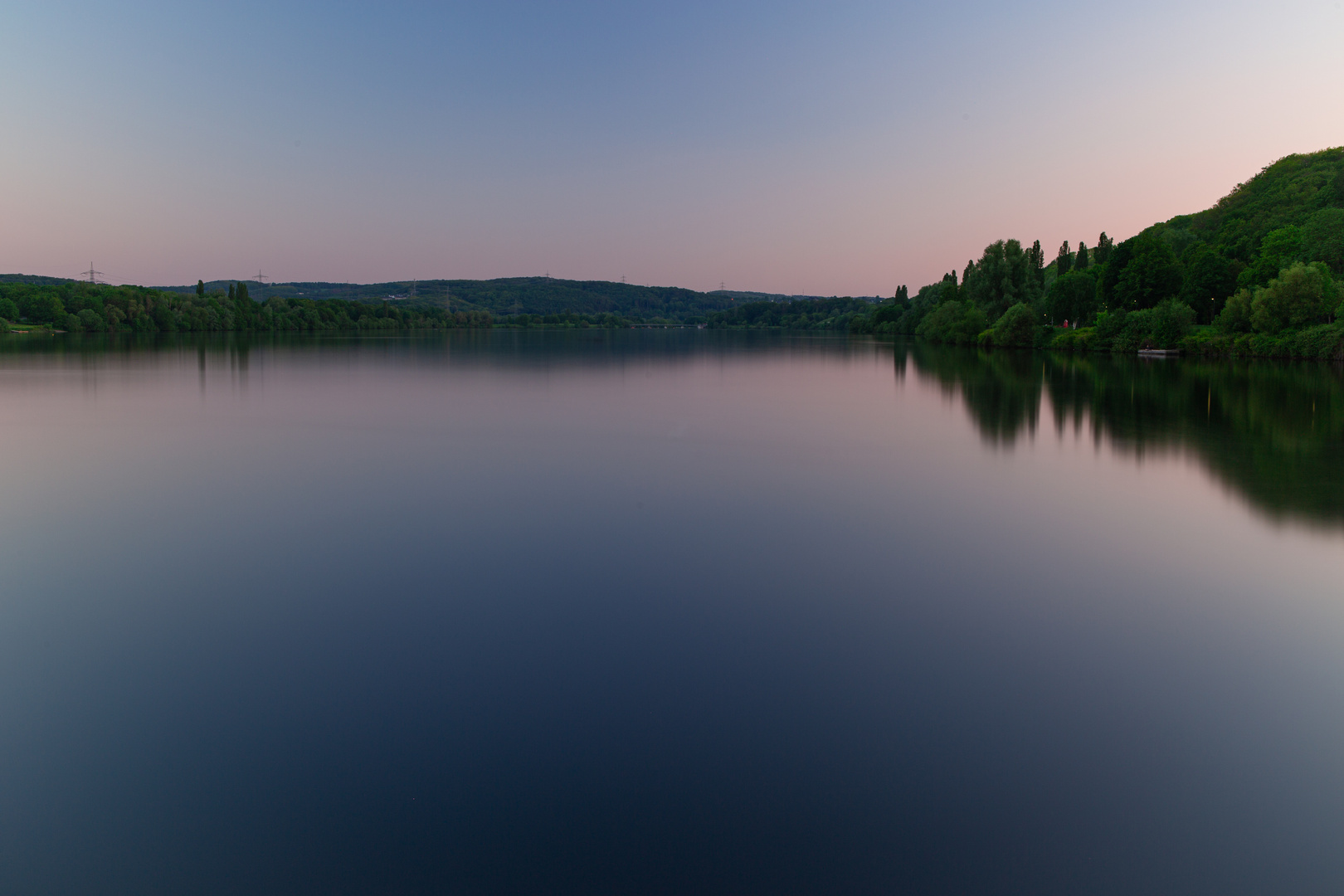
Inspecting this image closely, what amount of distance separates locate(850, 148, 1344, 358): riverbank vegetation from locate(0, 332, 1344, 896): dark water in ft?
144

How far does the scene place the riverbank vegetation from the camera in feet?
A: 169

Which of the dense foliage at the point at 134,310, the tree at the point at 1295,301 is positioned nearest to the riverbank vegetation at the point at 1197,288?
the tree at the point at 1295,301

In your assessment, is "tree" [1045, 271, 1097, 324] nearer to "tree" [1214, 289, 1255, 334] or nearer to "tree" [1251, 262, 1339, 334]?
"tree" [1214, 289, 1255, 334]

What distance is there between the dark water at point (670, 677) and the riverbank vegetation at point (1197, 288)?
4388cm

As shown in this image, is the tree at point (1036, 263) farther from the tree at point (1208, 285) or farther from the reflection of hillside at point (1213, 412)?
the reflection of hillside at point (1213, 412)

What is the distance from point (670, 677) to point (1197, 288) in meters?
69.2

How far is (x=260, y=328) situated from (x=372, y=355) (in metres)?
81.7

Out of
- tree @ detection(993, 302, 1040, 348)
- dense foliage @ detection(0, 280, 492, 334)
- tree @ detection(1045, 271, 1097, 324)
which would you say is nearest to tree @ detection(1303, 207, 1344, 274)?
tree @ detection(1045, 271, 1097, 324)

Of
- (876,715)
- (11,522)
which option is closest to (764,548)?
(876,715)

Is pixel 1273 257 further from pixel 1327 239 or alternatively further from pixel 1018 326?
pixel 1018 326

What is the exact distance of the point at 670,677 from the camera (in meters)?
6.38

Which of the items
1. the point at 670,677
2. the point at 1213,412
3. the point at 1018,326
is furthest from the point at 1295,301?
the point at 670,677

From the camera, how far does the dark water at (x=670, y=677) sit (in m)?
4.39

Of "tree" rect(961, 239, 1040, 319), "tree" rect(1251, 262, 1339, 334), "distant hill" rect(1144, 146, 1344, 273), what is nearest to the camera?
"tree" rect(1251, 262, 1339, 334)
